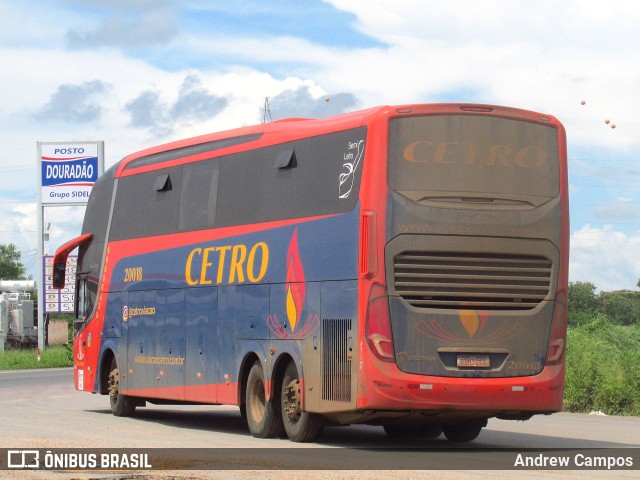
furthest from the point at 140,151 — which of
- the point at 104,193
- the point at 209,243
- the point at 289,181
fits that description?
the point at 289,181

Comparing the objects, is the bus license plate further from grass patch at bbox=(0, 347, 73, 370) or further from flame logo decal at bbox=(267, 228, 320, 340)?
grass patch at bbox=(0, 347, 73, 370)

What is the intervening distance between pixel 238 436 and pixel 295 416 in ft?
6.17

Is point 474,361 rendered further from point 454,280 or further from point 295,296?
point 295,296

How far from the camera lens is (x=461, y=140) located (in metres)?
17.1

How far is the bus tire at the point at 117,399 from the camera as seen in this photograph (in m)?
25.2

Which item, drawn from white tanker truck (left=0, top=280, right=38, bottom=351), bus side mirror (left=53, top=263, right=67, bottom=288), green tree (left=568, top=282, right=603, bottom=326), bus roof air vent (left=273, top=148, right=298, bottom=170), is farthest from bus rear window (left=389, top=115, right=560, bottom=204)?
green tree (left=568, top=282, right=603, bottom=326)

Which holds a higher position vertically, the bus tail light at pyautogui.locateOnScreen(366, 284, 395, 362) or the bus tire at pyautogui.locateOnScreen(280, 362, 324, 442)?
the bus tail light at pyautogui.locateOnScreen(366, 284, 395, 362)

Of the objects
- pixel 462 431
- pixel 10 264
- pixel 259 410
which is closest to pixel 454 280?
pixel 462 431

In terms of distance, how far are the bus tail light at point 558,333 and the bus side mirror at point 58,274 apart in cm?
1187

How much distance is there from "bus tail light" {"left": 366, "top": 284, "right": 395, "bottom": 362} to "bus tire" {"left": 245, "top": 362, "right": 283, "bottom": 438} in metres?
3.00

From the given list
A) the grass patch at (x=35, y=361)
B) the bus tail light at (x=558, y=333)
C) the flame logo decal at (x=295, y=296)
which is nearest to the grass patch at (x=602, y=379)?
the bus tail light at (x=558, y=333)

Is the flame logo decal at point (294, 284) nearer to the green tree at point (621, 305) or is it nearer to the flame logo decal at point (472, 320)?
the flame logo decal at point (472, 320)

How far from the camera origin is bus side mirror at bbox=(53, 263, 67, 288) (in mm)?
26328

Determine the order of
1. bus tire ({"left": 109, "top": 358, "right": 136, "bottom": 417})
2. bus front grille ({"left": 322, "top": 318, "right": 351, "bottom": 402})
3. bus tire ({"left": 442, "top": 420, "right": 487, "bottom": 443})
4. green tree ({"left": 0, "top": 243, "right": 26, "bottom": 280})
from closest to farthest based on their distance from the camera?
bus front grille ({"left": 322, "top": 318, "right": 351, "bottom": 402}) < bus tire ({"left": 442, "top": 420, "right": 487, "bottom": 443}) < bus tire ({"left": 109, "top": 358, "right": 136, "bottom": 417}) < green tree ({"left": 0, "top": 243, "right": 26, "bottom": 280})
